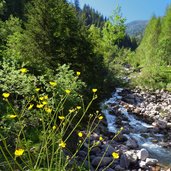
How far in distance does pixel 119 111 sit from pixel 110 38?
30.6ft

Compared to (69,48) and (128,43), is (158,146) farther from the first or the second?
(128,43)

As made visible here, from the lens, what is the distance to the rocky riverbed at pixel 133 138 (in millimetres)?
8188

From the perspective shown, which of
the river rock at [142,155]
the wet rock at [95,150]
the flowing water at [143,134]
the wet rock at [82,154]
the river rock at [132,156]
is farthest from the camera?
the flowing water at [143,134]

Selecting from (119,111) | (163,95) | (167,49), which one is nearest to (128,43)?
(167,49)

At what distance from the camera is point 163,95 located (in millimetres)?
24609

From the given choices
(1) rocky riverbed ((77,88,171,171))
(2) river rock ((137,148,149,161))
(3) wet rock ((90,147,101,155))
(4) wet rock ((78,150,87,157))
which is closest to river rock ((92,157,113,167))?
(1) rocky riverbed ((77,88,171,171))

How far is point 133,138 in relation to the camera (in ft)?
38.5

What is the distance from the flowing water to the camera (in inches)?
405

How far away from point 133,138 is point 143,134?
1123 millimetres

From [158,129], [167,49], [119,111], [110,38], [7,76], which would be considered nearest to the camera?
[7,76]

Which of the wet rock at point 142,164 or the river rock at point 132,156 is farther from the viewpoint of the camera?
the river rock at point 132,156

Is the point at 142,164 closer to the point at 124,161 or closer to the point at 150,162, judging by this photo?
the point at 150,162

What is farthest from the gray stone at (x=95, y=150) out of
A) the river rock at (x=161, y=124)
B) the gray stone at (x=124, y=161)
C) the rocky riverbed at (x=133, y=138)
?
the river rock at (x=161, y=124)

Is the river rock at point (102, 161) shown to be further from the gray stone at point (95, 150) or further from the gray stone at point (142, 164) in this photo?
the gray stone at point (142, 164)
